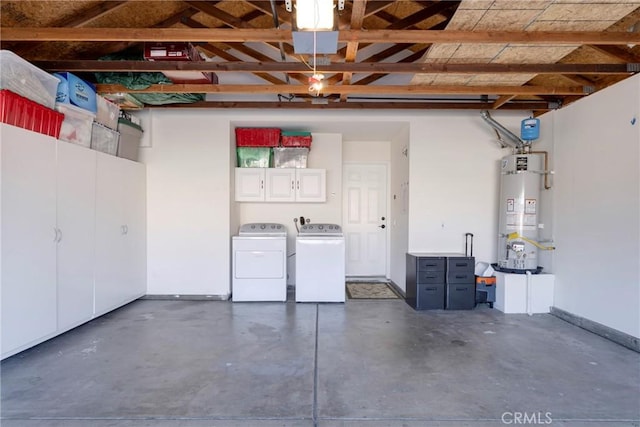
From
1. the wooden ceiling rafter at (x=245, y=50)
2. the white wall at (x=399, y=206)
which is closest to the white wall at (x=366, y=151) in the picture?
the white wall at (x=399, y=206)

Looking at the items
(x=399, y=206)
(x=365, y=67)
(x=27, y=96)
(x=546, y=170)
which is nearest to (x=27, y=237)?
(x=27, y=96)

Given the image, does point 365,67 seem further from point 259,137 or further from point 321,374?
point 321,374

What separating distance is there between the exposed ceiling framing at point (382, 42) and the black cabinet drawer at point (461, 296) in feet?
7.93

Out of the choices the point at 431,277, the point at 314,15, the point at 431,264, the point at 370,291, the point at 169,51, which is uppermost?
the point at 169,51

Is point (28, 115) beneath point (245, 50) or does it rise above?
beneath

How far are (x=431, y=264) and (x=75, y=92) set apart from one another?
4.53m

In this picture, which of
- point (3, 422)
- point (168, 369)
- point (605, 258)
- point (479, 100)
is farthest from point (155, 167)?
point (605, 258)

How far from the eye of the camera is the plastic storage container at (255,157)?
4930 mm

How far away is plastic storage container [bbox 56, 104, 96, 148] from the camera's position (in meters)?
3.21

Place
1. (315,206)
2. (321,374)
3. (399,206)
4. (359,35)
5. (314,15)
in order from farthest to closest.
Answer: (315,206)
(399,206)
(359,35)
(321,374)
(314,15)

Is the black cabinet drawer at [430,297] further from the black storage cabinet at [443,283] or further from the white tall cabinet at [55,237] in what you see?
the white tall cabinet at [55,237]

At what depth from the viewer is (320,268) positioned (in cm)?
445

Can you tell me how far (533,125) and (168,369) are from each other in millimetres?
4908

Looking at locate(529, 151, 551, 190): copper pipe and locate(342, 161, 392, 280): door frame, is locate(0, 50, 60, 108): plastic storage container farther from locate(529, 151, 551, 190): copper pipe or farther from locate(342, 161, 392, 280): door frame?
locate(529, 151, 551, 190): copper pipe
